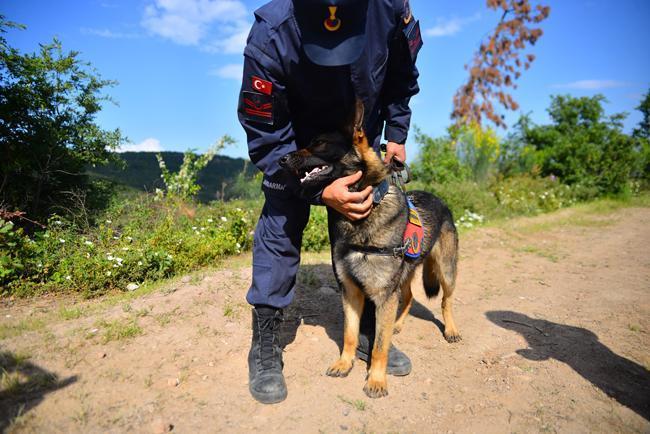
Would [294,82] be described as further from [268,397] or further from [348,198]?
[268,397]

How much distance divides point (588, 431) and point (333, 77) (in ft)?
8.57

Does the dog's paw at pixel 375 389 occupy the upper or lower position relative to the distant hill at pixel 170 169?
lower

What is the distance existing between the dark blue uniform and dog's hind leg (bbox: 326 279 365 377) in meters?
0.44

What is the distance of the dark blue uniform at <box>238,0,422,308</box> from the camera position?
8.01 ft

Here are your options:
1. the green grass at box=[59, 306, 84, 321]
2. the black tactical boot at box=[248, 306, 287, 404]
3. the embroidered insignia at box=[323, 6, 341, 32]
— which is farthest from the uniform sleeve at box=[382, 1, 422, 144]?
the green grass at box=[59, 306, 84, 321]

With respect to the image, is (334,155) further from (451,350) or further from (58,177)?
(58,177)

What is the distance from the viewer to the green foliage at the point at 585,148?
1114 cm

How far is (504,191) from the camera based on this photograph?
10.1 meters

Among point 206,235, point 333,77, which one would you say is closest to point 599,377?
point 333,77

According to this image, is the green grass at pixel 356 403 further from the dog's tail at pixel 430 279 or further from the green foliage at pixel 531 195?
the green foliage at pixel 531 195

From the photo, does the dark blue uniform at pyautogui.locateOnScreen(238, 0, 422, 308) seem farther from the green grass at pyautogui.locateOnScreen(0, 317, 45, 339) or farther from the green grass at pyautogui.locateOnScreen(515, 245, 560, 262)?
the green grass at pyautogui.locateOnScreen(515, 245, 560, 262)

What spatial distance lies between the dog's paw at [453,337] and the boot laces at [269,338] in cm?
170

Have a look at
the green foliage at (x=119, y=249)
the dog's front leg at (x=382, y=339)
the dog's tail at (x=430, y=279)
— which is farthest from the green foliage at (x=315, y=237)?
the dog's front leg at (x=382, y=339)

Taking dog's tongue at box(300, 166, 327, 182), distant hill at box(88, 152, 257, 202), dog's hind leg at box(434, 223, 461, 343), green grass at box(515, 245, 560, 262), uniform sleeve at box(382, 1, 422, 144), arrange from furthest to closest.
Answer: distant hill at box(88, 152, 257, 202)
green grass at box(515, 245, 560, 262)
dog's hind leg at box(434, 223, 461, 343)
uniform sleeve at box(382, 1, 422, 144)
dog's tongue at box(300, 166, 327, 182)
